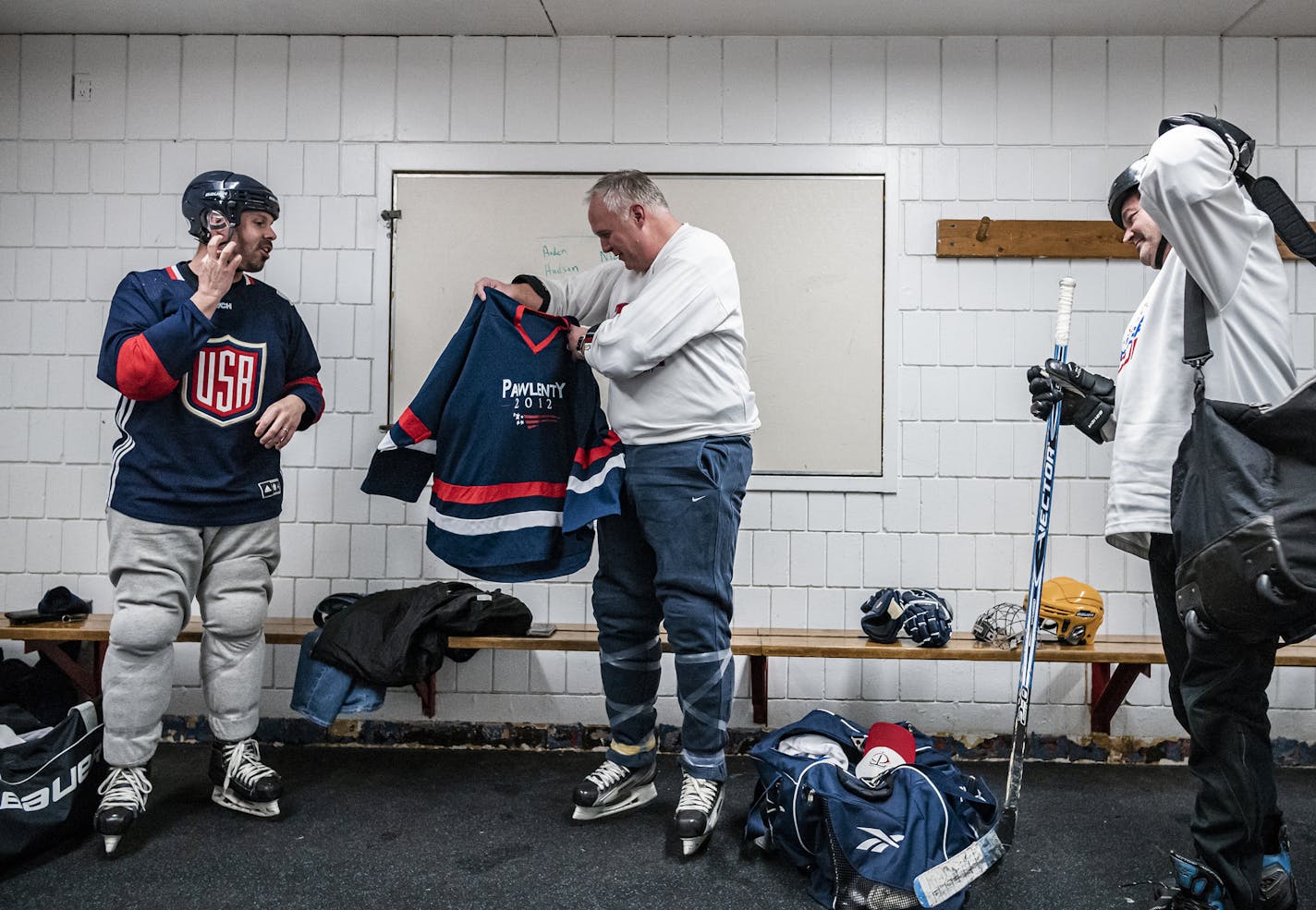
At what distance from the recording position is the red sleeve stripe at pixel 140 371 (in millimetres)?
2191

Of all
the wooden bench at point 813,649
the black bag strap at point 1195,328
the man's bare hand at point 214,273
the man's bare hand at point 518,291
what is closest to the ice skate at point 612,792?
the wooden bench at point 813,649

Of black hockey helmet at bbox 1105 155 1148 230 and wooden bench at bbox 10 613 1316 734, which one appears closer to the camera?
black hockey helmet at bbox 1105 155 1148 230

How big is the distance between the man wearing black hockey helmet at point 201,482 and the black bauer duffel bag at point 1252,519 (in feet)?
6.89

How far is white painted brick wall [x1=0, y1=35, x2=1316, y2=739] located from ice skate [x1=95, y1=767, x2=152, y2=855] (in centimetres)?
99

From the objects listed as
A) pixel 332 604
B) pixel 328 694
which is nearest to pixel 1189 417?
pixel 328 694

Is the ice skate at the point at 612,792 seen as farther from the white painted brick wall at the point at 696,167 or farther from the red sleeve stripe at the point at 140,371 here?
the red sleeve stripe at the point at 140,371

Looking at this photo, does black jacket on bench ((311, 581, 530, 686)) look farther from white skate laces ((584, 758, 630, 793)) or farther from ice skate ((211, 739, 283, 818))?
white skate laces ((584, 758, 630, 793))

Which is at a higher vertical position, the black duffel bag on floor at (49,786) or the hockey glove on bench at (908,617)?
the hockey glove on bench at (908,617)

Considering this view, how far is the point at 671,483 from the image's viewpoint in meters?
2.30

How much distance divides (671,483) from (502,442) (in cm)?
50

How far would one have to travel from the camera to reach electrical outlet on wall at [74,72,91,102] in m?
3.31

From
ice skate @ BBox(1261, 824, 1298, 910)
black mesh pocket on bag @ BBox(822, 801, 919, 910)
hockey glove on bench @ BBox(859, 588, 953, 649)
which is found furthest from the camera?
hockey glove on bench @ BBox(859, 588, 953, 649)

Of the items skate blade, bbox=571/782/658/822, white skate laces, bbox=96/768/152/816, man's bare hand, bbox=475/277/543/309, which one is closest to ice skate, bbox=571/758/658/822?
skate blade, bbox=571/782/658/822

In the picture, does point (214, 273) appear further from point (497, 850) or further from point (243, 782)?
point (497, 850)
